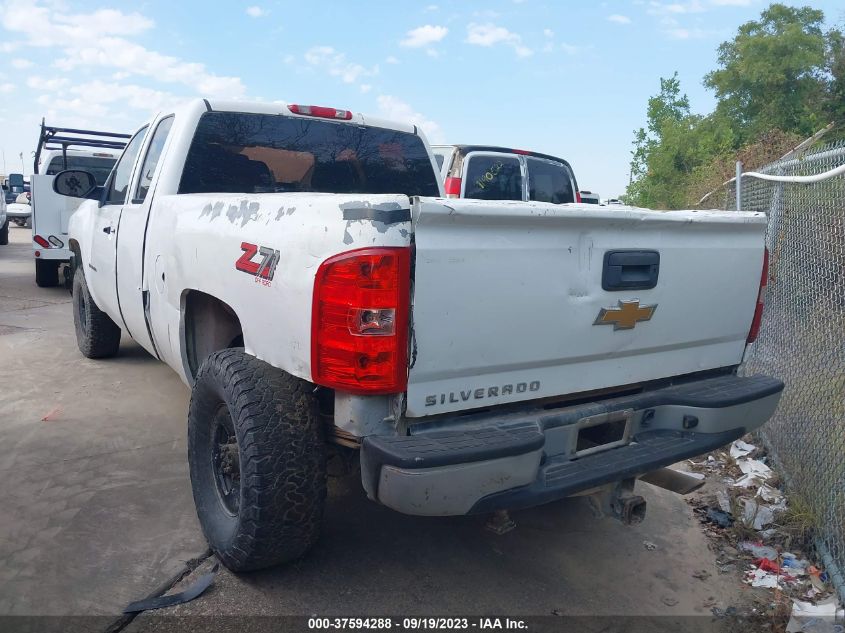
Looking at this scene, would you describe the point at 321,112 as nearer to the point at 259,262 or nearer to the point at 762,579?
the point at 259,262

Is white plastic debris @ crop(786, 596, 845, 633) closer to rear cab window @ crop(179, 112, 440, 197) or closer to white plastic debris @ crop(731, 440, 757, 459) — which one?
white plastic debris @ crop(731, 440, 757, 459)

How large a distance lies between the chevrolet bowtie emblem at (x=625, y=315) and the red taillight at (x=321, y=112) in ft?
7.61

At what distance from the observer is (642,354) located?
3.04 meters

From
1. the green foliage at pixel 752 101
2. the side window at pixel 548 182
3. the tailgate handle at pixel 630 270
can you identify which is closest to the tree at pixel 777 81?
the green foliage at pixel 752 101

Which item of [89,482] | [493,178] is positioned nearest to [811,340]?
[89,482]

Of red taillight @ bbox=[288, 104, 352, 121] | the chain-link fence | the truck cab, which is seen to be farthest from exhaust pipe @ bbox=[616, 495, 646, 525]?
the truck cab

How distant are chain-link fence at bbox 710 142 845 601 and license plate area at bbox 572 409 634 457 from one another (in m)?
0.99

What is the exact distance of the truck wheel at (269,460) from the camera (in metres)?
2.60

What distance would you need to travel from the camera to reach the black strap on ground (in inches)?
109

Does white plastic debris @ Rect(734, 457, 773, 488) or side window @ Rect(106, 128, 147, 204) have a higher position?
side window @ Rect(106, 128, 147, 204)

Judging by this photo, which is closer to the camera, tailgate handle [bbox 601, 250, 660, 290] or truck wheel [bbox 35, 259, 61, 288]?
tailgate handle [bbox 601, 250, 660, 290]

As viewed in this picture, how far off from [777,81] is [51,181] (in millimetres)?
23125

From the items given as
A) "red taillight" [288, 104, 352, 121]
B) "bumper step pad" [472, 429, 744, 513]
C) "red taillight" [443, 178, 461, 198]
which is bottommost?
"bumper step pad" [472, 429, 744, 513]

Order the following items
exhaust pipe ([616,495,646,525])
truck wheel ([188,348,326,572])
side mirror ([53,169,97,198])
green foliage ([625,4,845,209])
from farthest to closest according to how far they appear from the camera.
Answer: green foliage ([625,4,845,209]) → side mirror ([53,169,97,198]) → exhaust pipe ([616,495,646,525]) → truck wheel ([188,348,326,572])
